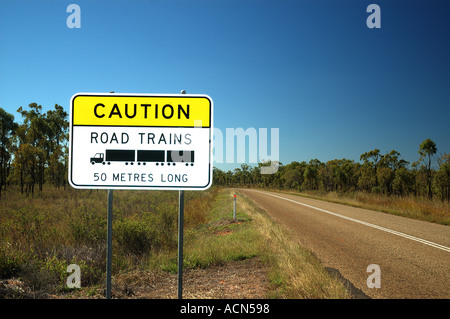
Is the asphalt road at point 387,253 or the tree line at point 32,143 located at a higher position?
the tree line at point 32,143

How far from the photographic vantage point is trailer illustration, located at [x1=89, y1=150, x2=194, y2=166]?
292 cm

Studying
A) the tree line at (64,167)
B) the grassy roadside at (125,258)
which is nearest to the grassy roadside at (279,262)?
the grassy roadside at (125,258)

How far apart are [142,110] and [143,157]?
0.50 meters

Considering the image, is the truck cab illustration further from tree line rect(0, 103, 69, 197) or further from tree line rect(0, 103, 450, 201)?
tree line rect(0, 103, 69, 197)

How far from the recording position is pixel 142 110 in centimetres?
295

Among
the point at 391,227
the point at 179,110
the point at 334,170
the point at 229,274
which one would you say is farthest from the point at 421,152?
the point at 179,110

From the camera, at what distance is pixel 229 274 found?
489 cm

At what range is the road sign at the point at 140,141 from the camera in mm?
2893

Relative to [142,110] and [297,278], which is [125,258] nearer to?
[297,278]

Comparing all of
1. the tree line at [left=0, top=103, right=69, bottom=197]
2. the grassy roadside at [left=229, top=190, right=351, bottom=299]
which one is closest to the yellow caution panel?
the grassy roadside at [left=229, top=190, right=351, bottom=299]

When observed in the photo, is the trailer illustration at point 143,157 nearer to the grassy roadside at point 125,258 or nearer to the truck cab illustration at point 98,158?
the truck cab illustration at point 98,158

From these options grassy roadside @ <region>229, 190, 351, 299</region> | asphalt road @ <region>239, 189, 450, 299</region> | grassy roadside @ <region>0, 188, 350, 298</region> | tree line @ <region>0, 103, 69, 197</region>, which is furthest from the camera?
tree line @ <region>0, 103, 69, 197</region>

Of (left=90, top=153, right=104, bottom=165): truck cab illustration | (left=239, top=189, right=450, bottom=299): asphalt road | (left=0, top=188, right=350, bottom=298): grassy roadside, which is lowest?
(left=239, top=189, right=450, bottom=299): asphalt road

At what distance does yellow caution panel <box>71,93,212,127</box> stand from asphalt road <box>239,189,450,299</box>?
3.72 m
